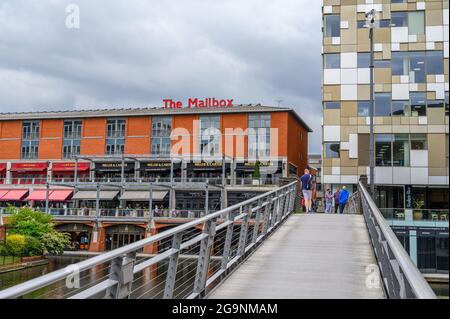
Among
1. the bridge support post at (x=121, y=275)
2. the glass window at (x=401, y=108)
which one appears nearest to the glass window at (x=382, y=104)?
the glass window at (x=401, y=108)

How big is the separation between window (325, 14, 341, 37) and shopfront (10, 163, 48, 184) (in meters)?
39.7

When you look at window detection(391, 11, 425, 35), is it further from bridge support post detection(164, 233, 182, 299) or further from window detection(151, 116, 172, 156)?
bridge support post detection(164, 233, 182, 299)

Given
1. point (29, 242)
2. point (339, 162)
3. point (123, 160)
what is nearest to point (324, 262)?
point (339, 162)

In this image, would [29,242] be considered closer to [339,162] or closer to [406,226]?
[339,162]

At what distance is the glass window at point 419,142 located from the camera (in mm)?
32219

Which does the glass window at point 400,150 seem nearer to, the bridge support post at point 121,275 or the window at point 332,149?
the window at point 332,149

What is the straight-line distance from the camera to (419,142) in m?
32.3

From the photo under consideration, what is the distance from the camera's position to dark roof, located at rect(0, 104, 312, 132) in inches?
2226

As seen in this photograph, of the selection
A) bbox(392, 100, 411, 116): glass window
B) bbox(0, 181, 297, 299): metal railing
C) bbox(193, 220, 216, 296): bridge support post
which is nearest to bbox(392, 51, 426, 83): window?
bbox(392, 100, 411, 116): glass window

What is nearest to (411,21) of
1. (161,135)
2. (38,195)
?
(161,135)

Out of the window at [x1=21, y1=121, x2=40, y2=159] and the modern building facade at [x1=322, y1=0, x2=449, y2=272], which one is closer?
the modern building facade at [x1=322, y1=0, x2=449, y2=272]

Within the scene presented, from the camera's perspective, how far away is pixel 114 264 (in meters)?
4.04
